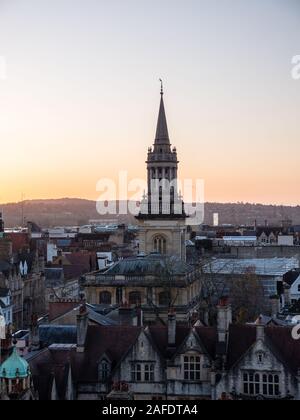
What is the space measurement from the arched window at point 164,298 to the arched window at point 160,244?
9.21 m

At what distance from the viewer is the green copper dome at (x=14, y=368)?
19938 millimetres

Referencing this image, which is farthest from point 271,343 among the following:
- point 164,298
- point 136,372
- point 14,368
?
point 164,298

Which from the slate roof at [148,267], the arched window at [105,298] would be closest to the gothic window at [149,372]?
the slate roof at [148,267]

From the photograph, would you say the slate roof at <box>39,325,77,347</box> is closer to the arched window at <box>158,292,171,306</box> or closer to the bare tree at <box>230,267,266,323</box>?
the arched window at <box>158,292,171,306</box>

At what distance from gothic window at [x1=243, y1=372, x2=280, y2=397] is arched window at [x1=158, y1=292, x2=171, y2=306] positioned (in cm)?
1865

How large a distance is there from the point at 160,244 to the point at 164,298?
9.68 metres

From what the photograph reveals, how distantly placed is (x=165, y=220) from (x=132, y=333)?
26275 millimetres

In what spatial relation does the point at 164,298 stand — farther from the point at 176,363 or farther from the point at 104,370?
the point at 176,363

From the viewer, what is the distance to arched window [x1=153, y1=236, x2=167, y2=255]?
5141 centimetres

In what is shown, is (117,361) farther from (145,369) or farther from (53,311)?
(53,311)

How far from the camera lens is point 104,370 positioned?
80.1 feet

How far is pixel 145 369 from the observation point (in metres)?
24.2

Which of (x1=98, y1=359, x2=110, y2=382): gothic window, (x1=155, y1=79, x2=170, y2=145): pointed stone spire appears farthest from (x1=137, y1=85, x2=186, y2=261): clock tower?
(x1=98, y1=359, x2=110, y2=382): gothic window
